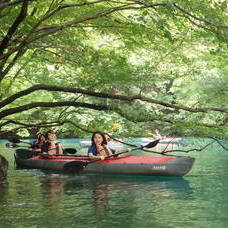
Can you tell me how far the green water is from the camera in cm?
703

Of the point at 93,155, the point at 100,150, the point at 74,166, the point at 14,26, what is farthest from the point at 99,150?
the point at 14,26

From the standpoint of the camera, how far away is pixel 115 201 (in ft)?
29.1

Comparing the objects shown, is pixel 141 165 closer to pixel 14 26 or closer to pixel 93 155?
pixel 93 155

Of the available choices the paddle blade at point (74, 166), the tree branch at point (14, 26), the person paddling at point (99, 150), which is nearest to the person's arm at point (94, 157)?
the person paddling at point (99, 150)

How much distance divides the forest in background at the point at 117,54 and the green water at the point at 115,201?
144 centimetres

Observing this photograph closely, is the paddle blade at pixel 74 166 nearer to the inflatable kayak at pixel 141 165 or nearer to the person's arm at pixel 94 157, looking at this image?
the inflatable kayak at pixel 141 165

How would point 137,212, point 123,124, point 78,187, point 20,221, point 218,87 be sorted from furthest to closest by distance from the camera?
1. point 218,87
2. point 78,187
3. point 123,124
4. point 137,212
5. point 20,221

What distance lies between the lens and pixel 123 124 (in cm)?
1026

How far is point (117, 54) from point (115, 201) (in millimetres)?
3270

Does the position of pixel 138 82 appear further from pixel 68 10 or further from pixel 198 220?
pixel 198 220

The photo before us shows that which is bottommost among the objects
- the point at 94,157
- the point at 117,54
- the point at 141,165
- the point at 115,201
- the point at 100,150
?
the point at 115,201

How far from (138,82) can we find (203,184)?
3.92m

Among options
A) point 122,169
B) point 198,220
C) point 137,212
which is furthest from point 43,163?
point 198,220

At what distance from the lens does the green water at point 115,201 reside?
7.03m
